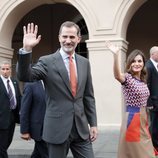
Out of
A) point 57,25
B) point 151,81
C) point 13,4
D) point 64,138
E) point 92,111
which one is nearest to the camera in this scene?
point 64,138

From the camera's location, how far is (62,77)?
3926 millimetres

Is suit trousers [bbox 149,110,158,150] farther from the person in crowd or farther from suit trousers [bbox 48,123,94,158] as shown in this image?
suit trousers [bbox 48,123,94,158]

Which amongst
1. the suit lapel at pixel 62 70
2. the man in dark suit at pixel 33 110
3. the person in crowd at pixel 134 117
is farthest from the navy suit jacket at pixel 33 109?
the suit lapel at pixel 62 70

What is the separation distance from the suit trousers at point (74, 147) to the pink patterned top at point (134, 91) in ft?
4.16

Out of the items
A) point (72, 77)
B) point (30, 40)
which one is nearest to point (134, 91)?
point (72, 77)

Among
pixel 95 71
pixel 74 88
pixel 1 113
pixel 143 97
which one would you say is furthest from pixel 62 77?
pixel 95 71

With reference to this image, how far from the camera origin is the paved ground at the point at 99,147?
755 cm

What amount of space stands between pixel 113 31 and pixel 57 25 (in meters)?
5.69

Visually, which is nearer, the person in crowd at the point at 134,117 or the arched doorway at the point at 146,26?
the person in crowd at the point at 134,117

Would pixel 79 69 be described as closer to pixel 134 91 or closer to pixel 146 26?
pixel 134 91

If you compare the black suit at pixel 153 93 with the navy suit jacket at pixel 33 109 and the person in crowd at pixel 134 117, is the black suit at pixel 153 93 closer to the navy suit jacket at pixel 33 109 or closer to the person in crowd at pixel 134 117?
the person in crowd at pixel 134 117

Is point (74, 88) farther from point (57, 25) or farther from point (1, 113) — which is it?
point (57, 25)

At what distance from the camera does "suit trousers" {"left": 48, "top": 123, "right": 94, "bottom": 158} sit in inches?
156

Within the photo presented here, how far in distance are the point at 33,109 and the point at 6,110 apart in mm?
967
